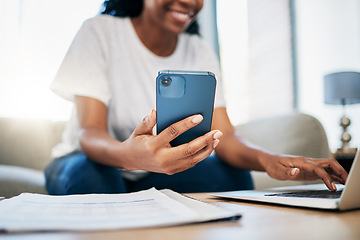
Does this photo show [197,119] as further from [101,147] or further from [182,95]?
[101,147]

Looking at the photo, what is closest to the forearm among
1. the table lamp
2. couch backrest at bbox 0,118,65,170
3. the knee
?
the knee

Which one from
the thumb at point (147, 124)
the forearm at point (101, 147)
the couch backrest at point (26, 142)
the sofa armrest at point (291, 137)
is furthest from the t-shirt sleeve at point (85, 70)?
the couch backrest at point (26, 142)

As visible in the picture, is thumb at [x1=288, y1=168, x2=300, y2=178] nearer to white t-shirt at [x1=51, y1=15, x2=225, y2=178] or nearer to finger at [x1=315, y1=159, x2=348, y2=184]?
finger at [x1=315, y1=159, x2=348, y2=184]

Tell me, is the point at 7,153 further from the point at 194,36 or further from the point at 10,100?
the point at 194,36

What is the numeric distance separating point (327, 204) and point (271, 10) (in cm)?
277

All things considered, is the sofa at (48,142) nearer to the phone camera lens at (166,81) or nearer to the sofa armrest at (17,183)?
the sofa armrest at (17,183)

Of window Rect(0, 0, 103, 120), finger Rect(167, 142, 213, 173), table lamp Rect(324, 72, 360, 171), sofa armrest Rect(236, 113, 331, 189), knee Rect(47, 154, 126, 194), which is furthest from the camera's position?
window Rect(0, 0, 103, 120)

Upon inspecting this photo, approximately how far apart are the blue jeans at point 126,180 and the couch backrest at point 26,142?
1.18 m

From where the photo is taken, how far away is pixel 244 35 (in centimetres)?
283

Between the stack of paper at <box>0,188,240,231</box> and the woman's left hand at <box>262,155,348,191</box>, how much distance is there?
278 mm

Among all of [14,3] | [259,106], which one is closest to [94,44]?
[14,3]

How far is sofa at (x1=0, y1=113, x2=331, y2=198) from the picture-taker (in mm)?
1261

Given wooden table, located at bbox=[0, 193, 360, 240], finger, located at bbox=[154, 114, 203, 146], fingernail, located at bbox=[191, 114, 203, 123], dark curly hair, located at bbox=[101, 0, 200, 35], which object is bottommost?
wooden table, located at bbox=[0, 193, 360, 240]

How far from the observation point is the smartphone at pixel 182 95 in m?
0.46
